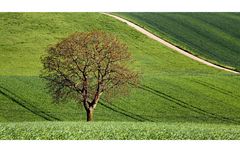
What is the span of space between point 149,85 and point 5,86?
8.06m

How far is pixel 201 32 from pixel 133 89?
62.1 ft

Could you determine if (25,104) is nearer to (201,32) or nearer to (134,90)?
(134,90)

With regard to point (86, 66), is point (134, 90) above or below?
below

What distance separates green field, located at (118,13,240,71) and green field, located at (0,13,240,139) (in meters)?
2.59

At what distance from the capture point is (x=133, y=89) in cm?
3222

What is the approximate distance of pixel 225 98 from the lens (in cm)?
3294

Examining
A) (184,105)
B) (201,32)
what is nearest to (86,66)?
(184,105)

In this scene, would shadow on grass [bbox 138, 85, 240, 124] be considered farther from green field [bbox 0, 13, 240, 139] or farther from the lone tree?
the lone tree

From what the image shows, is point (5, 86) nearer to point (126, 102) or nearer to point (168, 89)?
point (126, 102)

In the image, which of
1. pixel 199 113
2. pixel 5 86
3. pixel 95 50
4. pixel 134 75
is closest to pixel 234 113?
pixel 199 113

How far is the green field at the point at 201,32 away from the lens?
46.1 metres

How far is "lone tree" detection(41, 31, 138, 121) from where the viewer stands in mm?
25438

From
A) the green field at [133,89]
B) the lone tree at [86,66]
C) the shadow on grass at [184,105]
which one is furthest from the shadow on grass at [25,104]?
the shadow on grass at [184,105]

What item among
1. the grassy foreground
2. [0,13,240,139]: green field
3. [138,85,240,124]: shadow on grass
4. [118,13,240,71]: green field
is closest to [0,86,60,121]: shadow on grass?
[0,13,240,139]: green field
